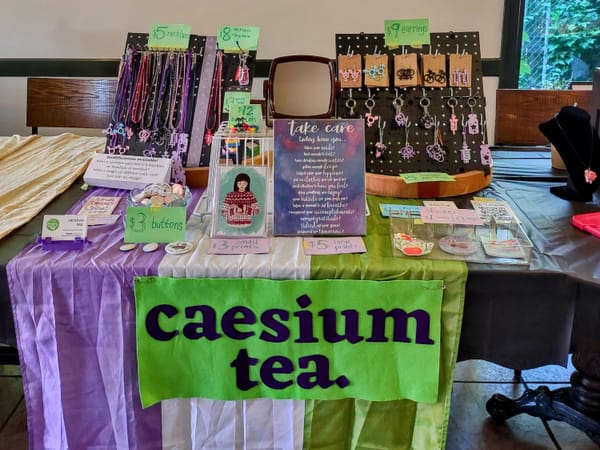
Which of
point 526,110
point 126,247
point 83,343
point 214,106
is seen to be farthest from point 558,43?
point 83,343

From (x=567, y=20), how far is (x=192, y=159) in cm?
228

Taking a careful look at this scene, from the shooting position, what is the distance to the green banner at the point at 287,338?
113 cm

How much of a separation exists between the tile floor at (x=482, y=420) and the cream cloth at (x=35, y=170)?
→ 72 centimetres

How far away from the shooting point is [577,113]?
4.91ft

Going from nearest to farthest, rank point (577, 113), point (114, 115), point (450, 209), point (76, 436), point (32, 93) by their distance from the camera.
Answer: point (76, 436) < point (450, 209) < point (577, 113) < point (114, 115) < point (32, 93)

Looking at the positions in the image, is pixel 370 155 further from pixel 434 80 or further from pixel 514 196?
pixel 514 196

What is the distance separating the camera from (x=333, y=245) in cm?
120

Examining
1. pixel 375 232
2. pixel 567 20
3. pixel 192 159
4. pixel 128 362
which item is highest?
pixel 567 20

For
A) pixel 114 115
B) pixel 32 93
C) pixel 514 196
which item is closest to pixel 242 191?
pixel 114 115

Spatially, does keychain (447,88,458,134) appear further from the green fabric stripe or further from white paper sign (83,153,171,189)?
white paper sign (83,153,171,189)

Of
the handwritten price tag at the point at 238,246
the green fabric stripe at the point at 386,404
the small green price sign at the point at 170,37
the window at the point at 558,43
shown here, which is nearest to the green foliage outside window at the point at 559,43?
the window at the point at 558,43

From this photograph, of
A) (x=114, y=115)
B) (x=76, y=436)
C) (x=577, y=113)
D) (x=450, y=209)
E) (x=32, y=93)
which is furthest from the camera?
(x=32, y=93)

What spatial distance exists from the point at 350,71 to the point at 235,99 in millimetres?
310

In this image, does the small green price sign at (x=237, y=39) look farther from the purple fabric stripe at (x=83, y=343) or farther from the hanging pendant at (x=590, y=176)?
the hanging pendant at (x=590, y=176)
